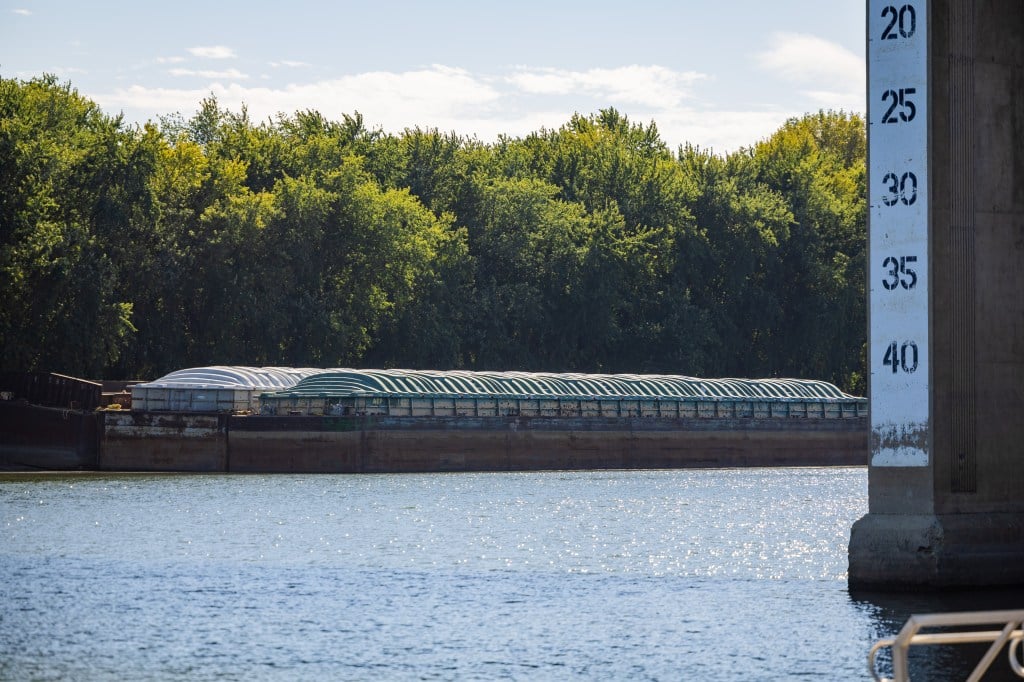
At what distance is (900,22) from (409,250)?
272 ft

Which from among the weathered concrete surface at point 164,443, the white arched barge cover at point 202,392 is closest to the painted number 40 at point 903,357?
the weathered concrete surface at point 164,443

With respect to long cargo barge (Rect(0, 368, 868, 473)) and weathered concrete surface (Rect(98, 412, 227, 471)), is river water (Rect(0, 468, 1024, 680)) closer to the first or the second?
weathered concrete surface (Rect(98, 412, 227, 471))

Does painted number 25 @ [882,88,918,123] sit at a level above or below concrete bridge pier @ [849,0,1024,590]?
above

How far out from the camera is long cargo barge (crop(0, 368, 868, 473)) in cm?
8625

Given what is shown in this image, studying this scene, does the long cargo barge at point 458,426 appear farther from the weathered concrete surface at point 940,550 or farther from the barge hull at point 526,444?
the weathered concrete surface at point 940,550

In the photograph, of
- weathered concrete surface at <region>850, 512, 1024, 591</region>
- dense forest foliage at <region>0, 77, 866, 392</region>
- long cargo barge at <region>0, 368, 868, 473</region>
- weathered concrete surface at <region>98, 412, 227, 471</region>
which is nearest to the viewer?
weathered concrete surface at <region>850, 512, 1024, 591</region>

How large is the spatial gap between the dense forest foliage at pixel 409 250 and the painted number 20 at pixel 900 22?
2750 inches

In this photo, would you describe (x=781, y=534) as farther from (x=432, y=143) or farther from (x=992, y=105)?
(x=432, y=143)

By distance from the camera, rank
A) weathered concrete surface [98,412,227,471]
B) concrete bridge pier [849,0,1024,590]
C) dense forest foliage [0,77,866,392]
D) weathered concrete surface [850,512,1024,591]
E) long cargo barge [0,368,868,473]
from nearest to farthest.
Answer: weathered concrete surface [850,512,1024,591], concrete bridge pier [849,0,1024,590], weathered concrete surface [98,412,227,471], long cargo barge [0,368,868,473], dense forest foliage [0,77,866,392]

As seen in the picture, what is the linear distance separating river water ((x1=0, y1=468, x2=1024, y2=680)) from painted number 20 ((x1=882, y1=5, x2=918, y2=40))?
11397mm

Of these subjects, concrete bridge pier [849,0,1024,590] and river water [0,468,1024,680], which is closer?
river water [0,468,1024,680]

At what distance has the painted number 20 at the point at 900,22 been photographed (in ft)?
114

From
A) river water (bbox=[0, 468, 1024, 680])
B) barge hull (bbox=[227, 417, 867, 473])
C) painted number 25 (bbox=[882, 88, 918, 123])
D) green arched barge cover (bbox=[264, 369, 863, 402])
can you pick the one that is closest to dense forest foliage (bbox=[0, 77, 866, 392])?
green arched barge cover (bbox=[264, 369, 863, 402])

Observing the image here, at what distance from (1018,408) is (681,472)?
60.9 m
